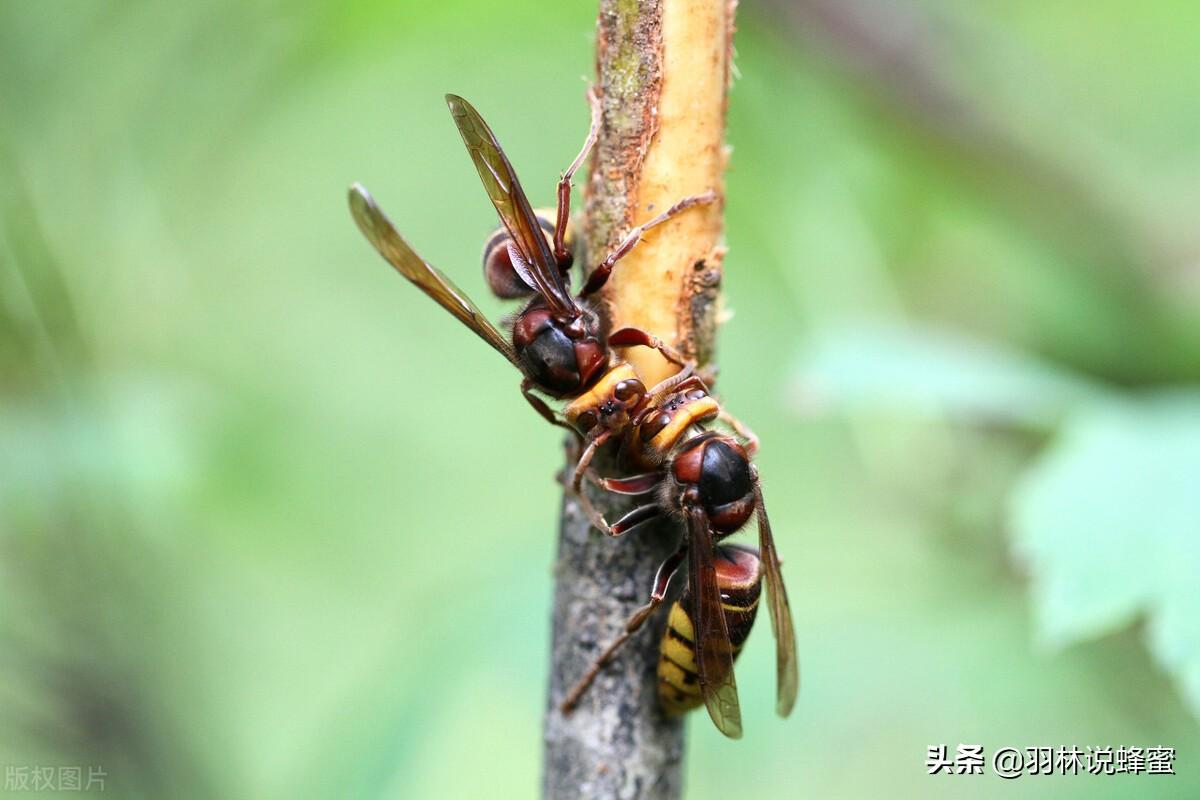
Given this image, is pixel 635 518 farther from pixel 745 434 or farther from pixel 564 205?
pixel 564 205

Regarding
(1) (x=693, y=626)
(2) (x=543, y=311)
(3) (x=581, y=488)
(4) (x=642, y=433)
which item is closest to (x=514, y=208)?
(2) (x=543, y=311)

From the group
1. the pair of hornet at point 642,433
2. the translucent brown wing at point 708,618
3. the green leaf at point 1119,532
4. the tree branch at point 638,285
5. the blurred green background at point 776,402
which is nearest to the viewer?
the tree branch at point 638,285

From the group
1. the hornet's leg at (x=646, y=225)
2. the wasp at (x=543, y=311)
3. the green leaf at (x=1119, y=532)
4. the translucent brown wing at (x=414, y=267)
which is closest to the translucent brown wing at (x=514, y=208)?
the wasp at (x=543, y=311)

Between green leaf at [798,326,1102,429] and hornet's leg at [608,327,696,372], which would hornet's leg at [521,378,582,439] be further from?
green leaf at [798,326,1102,429]

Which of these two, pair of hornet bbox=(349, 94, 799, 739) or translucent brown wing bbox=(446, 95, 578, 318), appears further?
translucent brown wing bbox=(446, 95, 578, 318)

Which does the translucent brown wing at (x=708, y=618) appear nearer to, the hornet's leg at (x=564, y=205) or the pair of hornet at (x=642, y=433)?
the pair of hornet at (x=642, y=433)

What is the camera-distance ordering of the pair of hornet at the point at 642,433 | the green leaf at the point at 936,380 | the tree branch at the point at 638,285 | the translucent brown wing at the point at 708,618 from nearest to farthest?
1. the tree branch at the point at 638,285
2. the pair of hornet at the point at 642,433
3. the translucent brown wing at the point at 708,618
4. the green leaf at the point at 936,380

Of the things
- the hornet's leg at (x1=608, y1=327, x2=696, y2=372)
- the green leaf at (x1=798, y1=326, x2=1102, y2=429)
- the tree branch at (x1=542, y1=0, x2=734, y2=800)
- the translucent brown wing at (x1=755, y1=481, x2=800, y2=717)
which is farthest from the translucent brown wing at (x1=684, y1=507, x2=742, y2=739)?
the green leaf at (x1=798, y1=326, x2=1102, y2=429)
